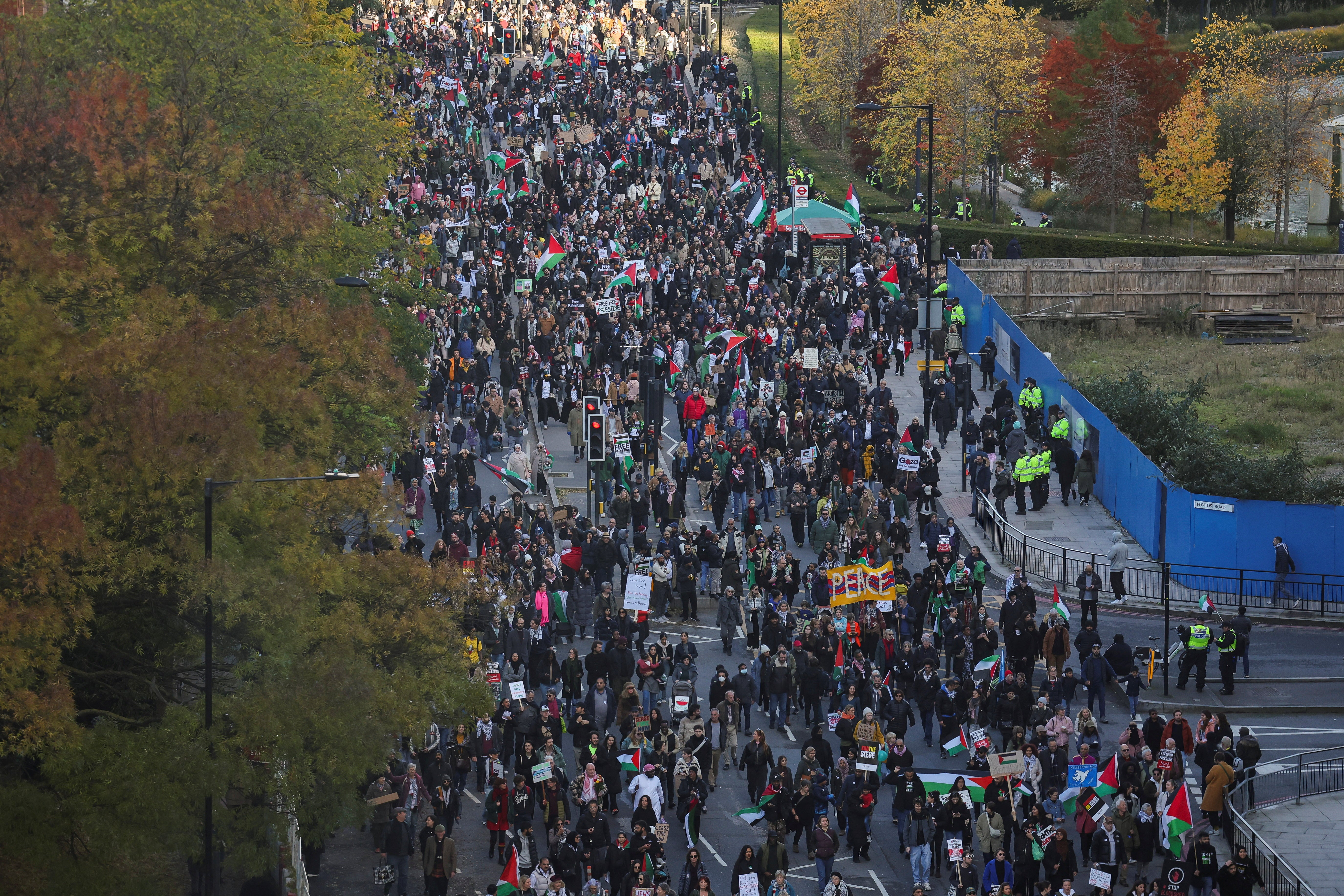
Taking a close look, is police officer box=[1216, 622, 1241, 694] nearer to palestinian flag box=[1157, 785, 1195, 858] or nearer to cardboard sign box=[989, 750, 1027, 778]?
palestinian flag box=[1157, 785, 1195, 858]

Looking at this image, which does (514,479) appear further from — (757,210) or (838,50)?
(838,50)

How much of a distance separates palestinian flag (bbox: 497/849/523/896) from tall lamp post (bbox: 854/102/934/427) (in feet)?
62.8

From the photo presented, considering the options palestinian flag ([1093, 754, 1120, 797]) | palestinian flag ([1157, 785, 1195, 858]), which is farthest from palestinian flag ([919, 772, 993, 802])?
palestinian flag ([1157, 785, 1195, 858])

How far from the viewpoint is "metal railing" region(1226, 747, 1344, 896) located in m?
21.6

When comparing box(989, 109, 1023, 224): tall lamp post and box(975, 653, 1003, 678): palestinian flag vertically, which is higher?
box(989, 109, 1023, 224): tall lamp post

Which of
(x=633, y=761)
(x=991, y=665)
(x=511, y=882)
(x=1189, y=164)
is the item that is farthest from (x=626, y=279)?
(x=1189, y=164)

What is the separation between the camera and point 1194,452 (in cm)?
3481

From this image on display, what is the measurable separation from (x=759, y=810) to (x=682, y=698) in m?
2.28

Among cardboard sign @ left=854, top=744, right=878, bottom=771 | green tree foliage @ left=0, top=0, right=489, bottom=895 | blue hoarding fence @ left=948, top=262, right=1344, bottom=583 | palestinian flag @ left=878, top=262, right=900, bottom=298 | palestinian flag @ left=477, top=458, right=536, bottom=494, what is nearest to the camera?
green tree foliage @ left=0, top=0, right=489, bottom=895

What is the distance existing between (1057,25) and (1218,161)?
109 feet

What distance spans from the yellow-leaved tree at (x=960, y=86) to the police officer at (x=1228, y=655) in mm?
40722

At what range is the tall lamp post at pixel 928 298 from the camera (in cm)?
3984

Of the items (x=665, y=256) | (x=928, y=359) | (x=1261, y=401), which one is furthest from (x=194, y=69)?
(x=1261, y=401)

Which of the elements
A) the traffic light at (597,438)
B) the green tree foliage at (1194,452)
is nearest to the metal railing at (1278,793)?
the green tree foliage at (1194,452)
